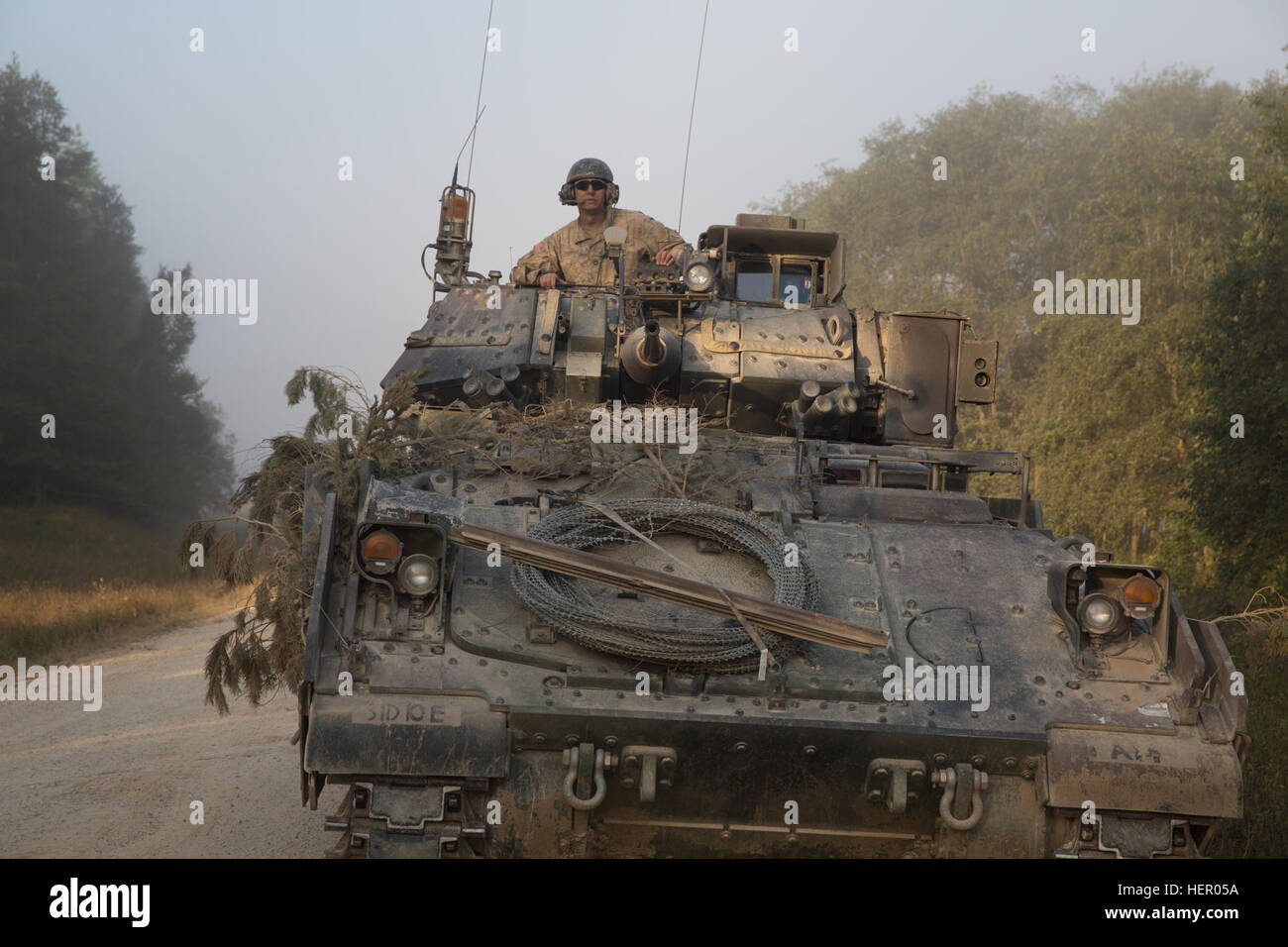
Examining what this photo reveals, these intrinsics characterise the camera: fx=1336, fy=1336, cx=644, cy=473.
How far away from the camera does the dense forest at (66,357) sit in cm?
2850

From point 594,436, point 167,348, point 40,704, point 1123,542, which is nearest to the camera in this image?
point 594,436

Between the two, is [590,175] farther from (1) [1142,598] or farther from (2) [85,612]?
(2) [85,612]

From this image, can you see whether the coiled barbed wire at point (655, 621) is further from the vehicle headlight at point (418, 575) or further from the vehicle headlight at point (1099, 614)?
the vehicle headlight at point (1099, 614)

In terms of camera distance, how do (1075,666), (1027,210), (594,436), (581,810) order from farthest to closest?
(1027,210) < (594,436) < (1075,666) < (581,810)

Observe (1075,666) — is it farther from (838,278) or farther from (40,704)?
(40,704)

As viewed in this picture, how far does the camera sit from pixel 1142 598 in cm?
553

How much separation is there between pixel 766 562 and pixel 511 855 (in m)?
1.66

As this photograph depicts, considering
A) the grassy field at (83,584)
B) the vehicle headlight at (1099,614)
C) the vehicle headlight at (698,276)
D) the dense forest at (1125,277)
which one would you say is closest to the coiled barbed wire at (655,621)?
the vehicle headlight at (1099,614)

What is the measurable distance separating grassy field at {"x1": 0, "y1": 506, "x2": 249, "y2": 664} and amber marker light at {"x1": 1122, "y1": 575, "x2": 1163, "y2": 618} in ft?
14.8

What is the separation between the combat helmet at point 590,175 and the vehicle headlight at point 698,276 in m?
2.15

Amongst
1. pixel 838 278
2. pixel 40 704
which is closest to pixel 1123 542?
pixel 838 278

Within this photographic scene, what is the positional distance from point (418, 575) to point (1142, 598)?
2.98 m

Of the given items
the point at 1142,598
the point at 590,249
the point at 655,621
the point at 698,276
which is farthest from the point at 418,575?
the point at 590,249

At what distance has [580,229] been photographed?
409 inches
